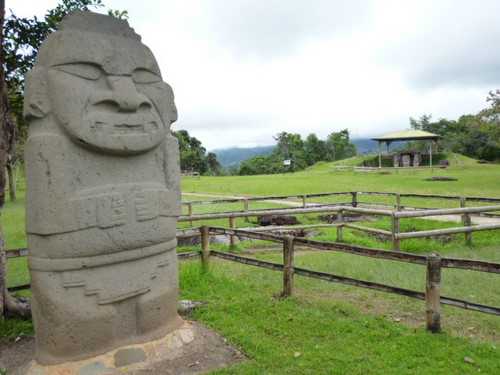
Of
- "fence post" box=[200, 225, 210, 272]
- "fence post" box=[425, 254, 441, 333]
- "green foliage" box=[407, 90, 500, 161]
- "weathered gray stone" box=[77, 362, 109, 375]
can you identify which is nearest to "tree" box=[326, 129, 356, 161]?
"green foliage" box=[407, 90, 500, 161]

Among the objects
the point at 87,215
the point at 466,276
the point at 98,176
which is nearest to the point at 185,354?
the point at 87,215

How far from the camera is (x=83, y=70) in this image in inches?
153

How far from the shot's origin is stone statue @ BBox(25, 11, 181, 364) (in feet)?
12.4

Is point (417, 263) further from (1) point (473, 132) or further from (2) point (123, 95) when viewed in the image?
(1) point (473, 132)

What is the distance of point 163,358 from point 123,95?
2.60 meters

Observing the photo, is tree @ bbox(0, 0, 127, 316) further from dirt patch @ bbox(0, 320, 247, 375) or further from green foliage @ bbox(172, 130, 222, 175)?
green foliage @ bbox(172, 130, 222, 175)

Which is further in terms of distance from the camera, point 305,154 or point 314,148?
point 314,148

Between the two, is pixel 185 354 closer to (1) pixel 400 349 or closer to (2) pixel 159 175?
(2) pixel 159 175

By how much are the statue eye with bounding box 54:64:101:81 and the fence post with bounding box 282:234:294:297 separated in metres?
3.20

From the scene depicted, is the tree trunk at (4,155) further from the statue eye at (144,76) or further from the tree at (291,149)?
the tree at (291,149)

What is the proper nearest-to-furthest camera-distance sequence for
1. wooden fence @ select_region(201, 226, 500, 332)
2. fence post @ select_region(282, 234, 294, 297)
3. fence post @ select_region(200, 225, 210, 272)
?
wooden fence @ select_region(201, 226, 500, 332) < fence post @ select_region(282, 234, 294, 297) < fence post @ select_region(200, 225, 210, 272)

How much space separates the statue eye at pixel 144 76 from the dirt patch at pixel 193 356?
2.75 metres

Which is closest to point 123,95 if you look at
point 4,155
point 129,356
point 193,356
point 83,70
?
point 83,70

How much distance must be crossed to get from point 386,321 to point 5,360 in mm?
4211
